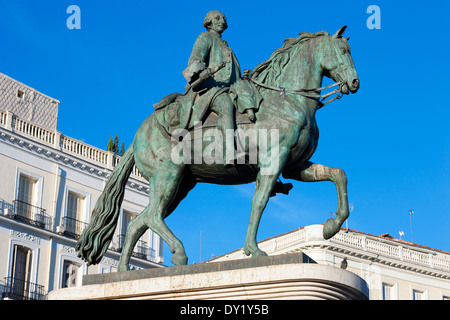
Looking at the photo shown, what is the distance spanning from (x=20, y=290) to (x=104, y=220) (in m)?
25.4

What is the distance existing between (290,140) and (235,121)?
781 mm

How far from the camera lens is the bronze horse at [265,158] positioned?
468 inches

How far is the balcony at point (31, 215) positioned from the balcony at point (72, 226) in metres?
0.77

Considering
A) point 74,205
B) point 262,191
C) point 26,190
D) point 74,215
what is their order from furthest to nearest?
point 74,205 → point 74,215 → point 26,190 → point 262,191

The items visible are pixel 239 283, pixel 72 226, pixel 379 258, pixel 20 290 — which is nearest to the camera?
pixel 239 283

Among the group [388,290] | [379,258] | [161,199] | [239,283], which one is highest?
[379,258]

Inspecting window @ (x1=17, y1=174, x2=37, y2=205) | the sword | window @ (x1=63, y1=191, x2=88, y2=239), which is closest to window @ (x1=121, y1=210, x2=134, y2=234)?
window @ (x1=63, y1=191, x2=88, y2=239)

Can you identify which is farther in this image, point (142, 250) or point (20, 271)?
point (142, 250)

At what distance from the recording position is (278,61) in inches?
500

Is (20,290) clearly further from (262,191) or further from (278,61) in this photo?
(262,191)

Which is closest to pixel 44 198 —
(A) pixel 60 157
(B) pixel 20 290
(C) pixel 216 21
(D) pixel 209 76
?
(A) pixel 60 157

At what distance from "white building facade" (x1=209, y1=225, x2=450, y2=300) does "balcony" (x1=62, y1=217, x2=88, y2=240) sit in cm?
949

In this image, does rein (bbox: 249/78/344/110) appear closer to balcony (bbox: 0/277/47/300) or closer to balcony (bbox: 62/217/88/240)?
balcony (bbox: 0/277/47/300)
